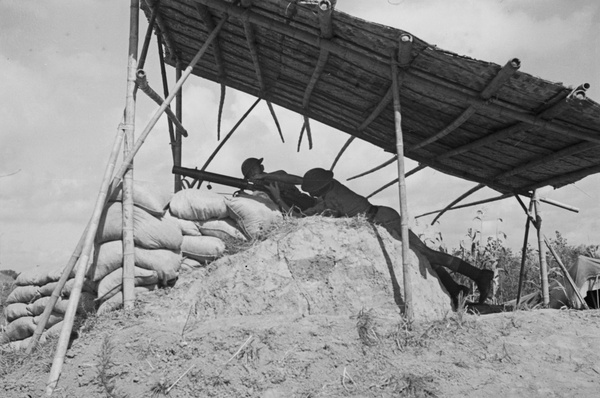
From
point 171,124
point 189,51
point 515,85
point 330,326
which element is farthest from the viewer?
point 171,124

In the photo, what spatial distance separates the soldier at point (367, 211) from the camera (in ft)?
20.6

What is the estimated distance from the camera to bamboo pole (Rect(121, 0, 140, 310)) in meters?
4.73

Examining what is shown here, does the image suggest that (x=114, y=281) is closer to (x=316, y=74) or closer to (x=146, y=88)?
(x=146, y=88)

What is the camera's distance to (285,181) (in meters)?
6.72

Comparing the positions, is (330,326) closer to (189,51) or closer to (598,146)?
(598,146)

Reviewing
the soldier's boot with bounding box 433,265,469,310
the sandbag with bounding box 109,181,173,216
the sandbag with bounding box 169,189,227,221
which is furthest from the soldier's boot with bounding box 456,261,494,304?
the sandbag with bounding box 109,181,173,216

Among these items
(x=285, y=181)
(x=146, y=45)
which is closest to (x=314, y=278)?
(x=285, y=181)

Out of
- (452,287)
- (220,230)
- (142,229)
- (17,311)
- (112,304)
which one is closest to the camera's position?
(112,304)

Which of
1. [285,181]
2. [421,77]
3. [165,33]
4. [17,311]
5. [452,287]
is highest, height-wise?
[165,33]

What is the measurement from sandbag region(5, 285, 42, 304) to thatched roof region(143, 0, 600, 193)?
125 inches

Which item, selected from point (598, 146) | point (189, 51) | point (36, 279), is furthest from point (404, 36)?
point (36, 279)

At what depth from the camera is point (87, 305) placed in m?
4.88

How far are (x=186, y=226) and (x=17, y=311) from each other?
5.95 feet

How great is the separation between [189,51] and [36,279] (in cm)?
345
